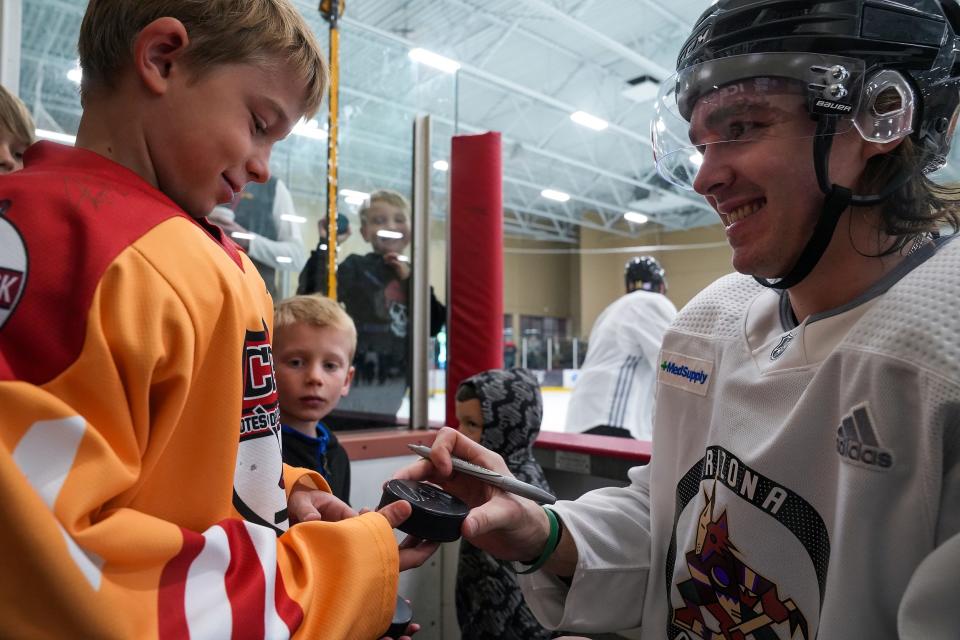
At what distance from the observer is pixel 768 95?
864mm

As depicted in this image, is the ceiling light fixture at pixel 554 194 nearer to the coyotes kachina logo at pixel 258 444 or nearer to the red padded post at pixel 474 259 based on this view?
the red padded post at pixel 474 259

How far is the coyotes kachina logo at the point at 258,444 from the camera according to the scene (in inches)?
30.2

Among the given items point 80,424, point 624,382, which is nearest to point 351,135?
point 624,382

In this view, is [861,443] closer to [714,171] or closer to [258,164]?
[714,171]

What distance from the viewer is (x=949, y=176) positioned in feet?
2.90

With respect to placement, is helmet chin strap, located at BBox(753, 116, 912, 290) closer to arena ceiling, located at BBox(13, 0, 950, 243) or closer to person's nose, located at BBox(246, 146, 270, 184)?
person's nose, located at BBox(246, 146, 270, 184)

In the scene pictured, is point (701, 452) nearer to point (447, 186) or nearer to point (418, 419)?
point (418, 419)

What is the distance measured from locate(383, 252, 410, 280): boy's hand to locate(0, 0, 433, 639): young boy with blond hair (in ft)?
6.18

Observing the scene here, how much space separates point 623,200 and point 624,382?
14.1 metres

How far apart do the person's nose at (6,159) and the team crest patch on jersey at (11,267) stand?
1105mm

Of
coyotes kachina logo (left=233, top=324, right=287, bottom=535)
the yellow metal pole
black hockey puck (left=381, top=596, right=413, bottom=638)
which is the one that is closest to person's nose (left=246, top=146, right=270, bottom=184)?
coyotes kachina logo (left=233, top=324, right=287, bottom=535)

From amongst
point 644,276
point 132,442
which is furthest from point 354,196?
point 132,442

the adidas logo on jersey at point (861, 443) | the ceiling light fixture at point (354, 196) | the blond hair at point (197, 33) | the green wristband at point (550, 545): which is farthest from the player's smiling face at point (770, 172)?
the ceiling light fixture at point (354, 196)

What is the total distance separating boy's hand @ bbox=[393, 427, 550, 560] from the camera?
0.98 m
